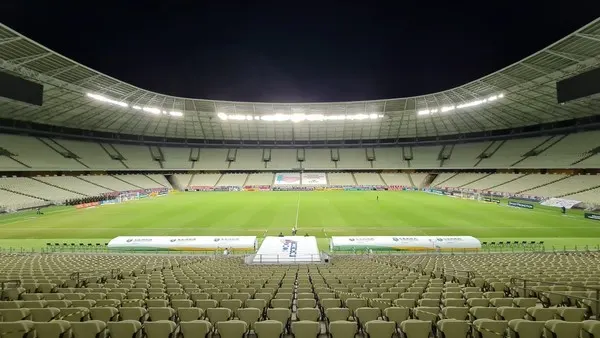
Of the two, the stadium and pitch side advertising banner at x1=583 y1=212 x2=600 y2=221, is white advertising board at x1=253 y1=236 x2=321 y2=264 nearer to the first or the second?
the stadium

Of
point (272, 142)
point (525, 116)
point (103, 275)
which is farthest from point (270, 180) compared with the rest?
point (103, 275)

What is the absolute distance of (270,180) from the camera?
270 ft

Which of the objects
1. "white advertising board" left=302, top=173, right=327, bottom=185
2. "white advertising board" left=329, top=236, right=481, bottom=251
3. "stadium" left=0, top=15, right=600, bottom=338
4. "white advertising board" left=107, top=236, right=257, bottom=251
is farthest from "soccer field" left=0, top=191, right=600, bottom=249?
"white advertising board" left=302, top=173, right=327, bottom=185

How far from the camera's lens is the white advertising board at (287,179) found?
265 ft

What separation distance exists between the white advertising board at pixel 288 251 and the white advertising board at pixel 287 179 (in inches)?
2272

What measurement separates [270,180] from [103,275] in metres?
68.9

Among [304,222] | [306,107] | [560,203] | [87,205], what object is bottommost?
[304,222]

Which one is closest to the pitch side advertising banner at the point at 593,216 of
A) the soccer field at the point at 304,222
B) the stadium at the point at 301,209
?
the soccer field at the point at 304,222

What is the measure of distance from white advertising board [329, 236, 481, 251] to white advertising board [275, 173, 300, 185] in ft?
186

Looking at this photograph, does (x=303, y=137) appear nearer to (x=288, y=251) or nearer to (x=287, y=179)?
(x=287, y=179)

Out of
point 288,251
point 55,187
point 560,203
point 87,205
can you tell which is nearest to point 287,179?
point 87,205

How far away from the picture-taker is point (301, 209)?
44.1 meters

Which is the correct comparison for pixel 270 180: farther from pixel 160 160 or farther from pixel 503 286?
pixel 503 286

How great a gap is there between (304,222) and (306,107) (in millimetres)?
40861
